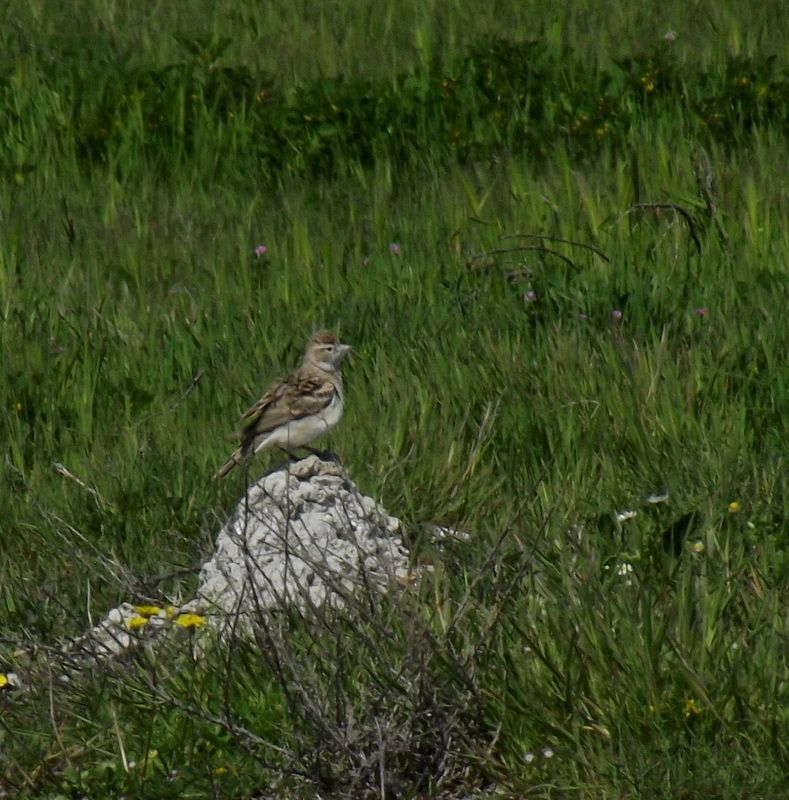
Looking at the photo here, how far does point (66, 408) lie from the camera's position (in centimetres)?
636

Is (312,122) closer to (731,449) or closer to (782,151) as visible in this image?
(782,151)

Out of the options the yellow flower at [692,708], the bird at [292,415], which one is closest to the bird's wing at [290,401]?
the bird at [292,415]

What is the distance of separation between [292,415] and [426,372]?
93 centimetres

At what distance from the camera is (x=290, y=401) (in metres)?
5.50

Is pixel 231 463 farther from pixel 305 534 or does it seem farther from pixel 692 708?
pixel 692 708

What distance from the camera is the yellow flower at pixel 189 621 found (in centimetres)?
434

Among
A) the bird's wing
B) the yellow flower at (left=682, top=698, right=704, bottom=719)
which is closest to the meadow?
the yellow flower at (left=682, top=698, right=704, bottom=719)

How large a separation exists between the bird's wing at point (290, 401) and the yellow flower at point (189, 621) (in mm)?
1190

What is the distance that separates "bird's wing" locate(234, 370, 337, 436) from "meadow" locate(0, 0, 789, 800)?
0.28m

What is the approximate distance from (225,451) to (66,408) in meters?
0.99

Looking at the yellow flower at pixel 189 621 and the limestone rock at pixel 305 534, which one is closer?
the yellow flower at pixel 189 621

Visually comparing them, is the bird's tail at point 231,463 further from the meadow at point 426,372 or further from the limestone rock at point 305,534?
the limestone rock at point 305,534

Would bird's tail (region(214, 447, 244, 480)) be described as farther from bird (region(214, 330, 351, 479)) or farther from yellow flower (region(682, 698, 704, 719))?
yellow flower (region(682, 698, 704, 719))

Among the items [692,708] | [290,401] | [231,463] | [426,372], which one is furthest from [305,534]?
[692,708]
